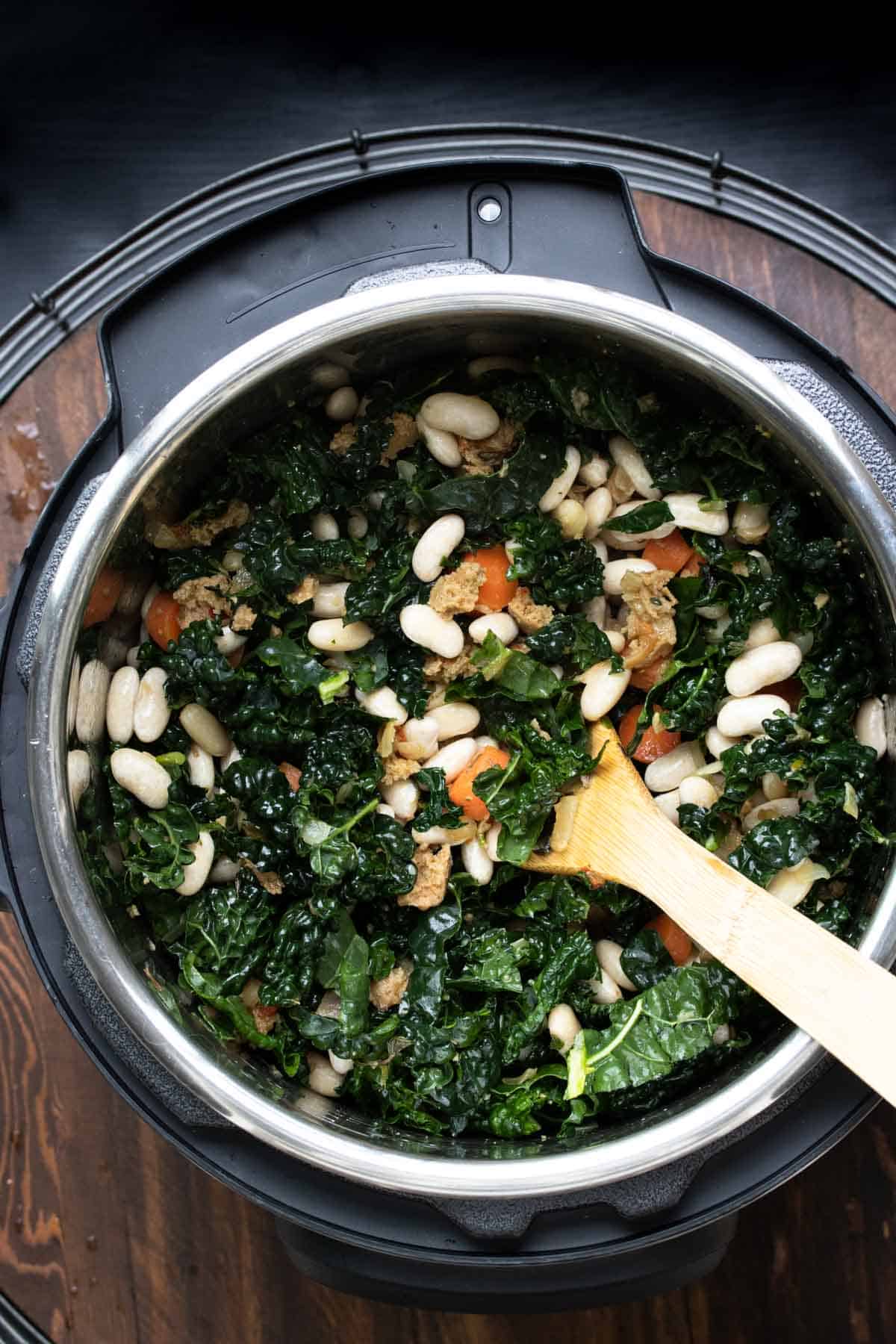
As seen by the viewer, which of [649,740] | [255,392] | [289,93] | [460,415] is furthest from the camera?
[289,93]

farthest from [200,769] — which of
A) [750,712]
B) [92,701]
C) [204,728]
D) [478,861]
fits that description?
[750,712]

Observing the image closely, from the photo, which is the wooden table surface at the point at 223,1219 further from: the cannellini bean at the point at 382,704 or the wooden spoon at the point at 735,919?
the cannellini bean at the point at 382,704

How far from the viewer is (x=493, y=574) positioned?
5.10ft

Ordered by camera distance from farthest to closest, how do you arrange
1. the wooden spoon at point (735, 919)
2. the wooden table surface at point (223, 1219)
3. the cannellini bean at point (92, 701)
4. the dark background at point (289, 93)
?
the dark background at point (289, 93) → the wooden table surface at point (223, 1219) → the cannellini bean at point (92, 701) → the wooden spoon at point (735, 919)

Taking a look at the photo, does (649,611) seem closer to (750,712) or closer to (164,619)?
(750,712)

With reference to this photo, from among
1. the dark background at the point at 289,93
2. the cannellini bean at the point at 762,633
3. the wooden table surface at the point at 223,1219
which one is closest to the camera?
the cannellini bean at the point at 762,633

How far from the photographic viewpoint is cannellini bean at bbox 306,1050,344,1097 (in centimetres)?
151

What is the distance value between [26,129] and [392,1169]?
1.65 meters

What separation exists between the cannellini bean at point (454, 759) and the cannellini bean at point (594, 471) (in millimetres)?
366

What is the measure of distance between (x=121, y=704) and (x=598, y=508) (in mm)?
643

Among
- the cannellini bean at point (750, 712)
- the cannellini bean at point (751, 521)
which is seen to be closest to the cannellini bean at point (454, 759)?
the cannellini bean at point (750, 712)

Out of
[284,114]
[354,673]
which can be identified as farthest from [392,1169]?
[284,114]

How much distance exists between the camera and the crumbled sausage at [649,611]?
59.9 inches

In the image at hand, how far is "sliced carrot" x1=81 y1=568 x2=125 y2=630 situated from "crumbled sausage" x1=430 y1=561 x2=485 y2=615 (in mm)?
384
